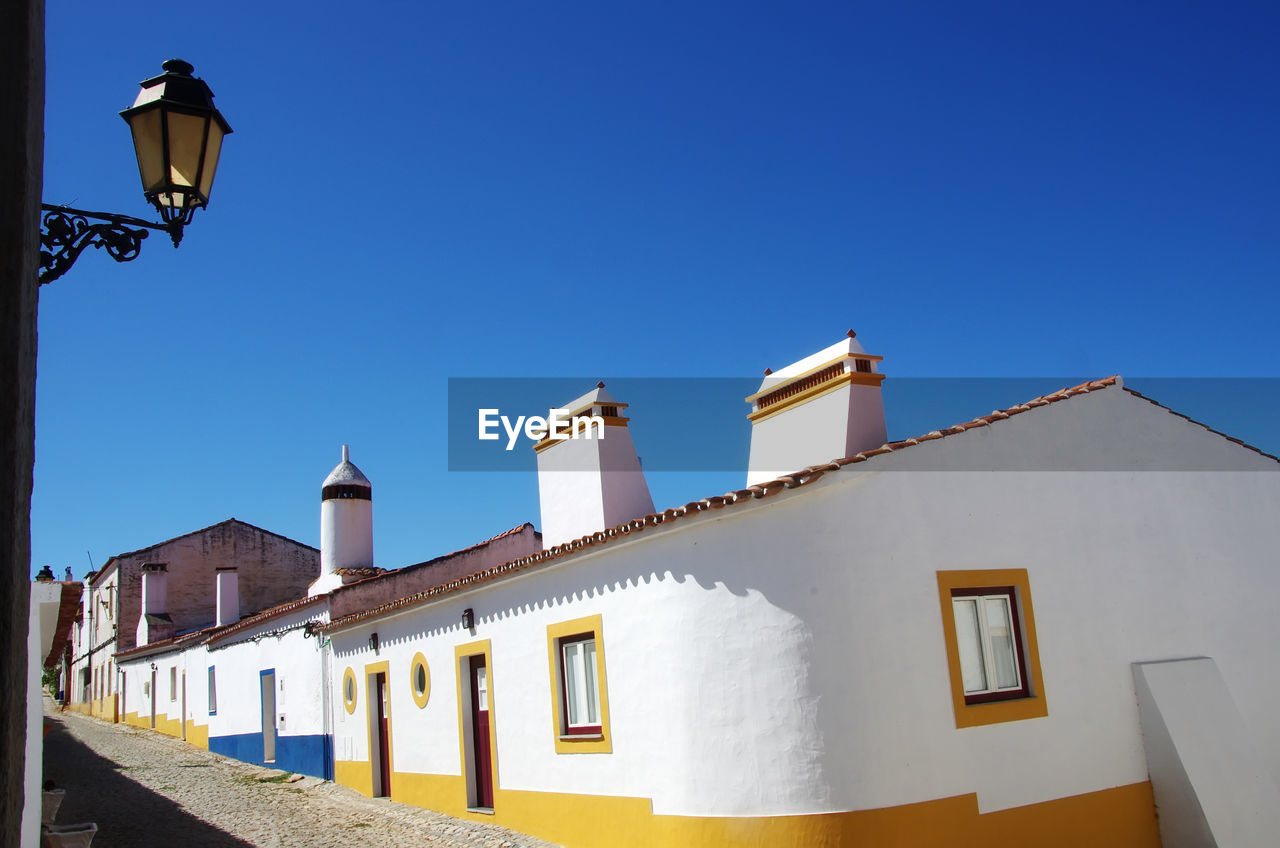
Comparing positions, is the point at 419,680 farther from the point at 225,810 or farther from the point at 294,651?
the point at 294,651

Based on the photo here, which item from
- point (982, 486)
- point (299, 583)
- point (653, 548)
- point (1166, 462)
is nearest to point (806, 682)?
point (653, 548)

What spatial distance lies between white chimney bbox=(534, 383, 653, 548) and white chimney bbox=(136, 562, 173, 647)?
22.9m

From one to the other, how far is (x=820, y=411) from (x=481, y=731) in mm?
6265

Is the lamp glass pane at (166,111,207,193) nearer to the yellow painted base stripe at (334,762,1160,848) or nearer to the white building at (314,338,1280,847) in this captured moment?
the white building at (314,338,1280,847)

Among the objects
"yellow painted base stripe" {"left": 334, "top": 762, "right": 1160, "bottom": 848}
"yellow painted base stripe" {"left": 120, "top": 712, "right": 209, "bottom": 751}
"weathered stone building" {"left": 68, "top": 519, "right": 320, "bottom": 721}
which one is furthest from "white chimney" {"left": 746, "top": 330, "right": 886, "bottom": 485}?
"weathered stone building" {"left": 68, "top": 519, "right": 320, "bottom": 721}

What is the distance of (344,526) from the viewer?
21406 millimetres

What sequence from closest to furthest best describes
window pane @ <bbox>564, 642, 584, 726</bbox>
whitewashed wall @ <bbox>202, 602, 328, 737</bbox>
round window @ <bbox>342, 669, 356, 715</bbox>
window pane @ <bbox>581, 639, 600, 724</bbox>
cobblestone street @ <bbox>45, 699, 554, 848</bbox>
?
window pane @ <bbox>581, 639, 600, 724</bbox> < window pane @ <bbox>564, 642, 584, 726</bbox> < cobblestone street @ <bbox>45, 699, 554, 848</bbox> < round window @ <bbox>342, 669, 356, 715</bbox> < whitewashed wall @ <bbox>202, 602, 328, 737</bbox>

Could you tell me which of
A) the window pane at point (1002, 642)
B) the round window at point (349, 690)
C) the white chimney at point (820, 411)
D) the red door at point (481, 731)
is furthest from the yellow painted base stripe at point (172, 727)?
the window pane at point (1002, 642)

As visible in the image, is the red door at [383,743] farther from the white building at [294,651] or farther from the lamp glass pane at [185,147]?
the lamp glass pane at [185,147]

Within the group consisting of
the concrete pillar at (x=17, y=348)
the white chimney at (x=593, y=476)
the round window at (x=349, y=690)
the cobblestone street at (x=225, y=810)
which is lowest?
the cobblestone street at (x=225, y=810)

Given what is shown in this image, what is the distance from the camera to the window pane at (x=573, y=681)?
35.5 ft

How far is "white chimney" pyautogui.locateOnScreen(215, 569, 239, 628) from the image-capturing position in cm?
2769

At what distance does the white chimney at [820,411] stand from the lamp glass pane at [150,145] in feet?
25.5

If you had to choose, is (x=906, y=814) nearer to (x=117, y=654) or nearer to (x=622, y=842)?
(x=622, y=842)
